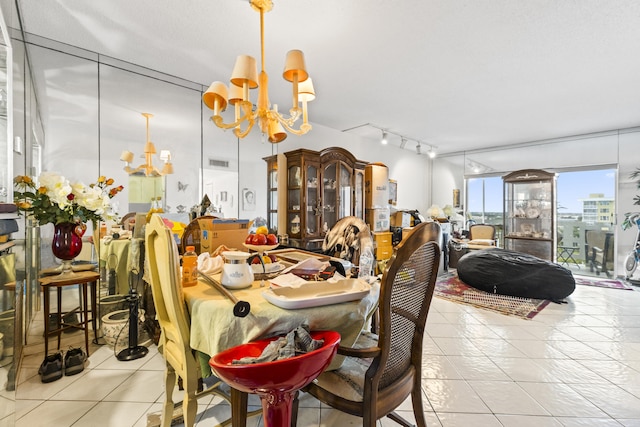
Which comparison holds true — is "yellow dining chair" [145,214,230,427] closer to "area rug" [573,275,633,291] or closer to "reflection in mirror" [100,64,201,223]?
"reflection in mirror" [100,64,201,223]

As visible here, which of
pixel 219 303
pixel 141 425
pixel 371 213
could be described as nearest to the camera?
pixel 219 303

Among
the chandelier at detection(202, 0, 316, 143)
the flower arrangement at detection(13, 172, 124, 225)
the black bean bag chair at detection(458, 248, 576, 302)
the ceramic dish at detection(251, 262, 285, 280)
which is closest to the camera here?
the ceramic dish at detection(251, 262, 285, 280)

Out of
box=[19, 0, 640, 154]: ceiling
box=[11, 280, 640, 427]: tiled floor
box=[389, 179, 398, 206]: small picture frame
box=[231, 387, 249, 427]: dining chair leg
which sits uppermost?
box=[19, 0, 640, 154]: ceiling

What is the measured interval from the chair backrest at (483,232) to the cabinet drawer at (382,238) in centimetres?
189

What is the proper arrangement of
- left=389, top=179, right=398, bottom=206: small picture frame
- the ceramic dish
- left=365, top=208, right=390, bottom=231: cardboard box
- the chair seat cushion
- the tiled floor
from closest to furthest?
the chair seat cushion
the ceramic dish
the tiled floor
left=365, top=208, right=390, bottom=231: cardboard box
left=389, top=179, right=398, bottom=206: small picture frame

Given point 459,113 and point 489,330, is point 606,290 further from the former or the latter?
point 459,113

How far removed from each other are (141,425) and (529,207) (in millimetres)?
6776

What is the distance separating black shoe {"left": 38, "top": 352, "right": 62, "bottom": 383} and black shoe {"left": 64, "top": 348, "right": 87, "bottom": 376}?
4cm

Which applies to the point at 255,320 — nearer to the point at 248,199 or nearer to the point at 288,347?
the point at 288,347

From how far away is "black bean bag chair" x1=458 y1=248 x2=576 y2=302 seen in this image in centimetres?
376

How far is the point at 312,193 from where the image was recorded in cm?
436

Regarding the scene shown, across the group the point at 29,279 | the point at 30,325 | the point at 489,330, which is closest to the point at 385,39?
the point at 489,330

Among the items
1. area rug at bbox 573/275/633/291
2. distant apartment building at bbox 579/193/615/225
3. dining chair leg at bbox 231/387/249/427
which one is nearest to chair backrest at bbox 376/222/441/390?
dining chair leg at bbox 231/387/249/427

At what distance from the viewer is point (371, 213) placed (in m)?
5.20
